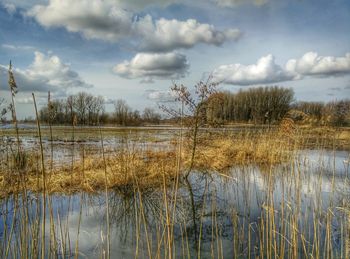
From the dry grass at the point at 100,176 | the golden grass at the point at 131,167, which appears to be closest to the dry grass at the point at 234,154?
the golden grass at the point at 131,167

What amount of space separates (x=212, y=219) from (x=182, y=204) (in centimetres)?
128

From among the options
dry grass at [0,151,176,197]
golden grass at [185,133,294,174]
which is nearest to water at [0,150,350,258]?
dry grass at [0,151,176,197]

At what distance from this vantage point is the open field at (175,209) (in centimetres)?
281

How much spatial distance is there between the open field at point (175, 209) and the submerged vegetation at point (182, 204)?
0.08 feet

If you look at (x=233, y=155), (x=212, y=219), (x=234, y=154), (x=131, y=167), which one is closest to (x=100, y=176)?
(x=131, y=167)

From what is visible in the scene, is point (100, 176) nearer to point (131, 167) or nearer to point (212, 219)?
point (131, 167)

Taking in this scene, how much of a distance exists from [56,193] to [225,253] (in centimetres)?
503

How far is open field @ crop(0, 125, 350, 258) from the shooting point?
2809 mm

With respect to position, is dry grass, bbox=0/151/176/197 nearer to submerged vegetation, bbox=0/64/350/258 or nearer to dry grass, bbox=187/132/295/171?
submerged vegetation, bbox=0/64/350/258

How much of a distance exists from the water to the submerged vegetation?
21 millimetres

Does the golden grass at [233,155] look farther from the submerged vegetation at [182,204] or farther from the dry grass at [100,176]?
the dry grass at [100,176]

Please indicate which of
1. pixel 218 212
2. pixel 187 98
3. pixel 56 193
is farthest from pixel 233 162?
pixel 56 193

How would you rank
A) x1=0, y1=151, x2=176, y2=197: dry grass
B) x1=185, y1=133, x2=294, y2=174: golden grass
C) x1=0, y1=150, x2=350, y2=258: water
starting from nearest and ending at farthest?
x1=0, y1=150, x2=350, y2=258: water → x1=0, y1=151, x2=176, y2=197: dry grass → x1=185, y1=133, x2=294, y2=174: golden grass

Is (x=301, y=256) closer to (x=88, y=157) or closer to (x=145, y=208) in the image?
(x=145, y=208)
